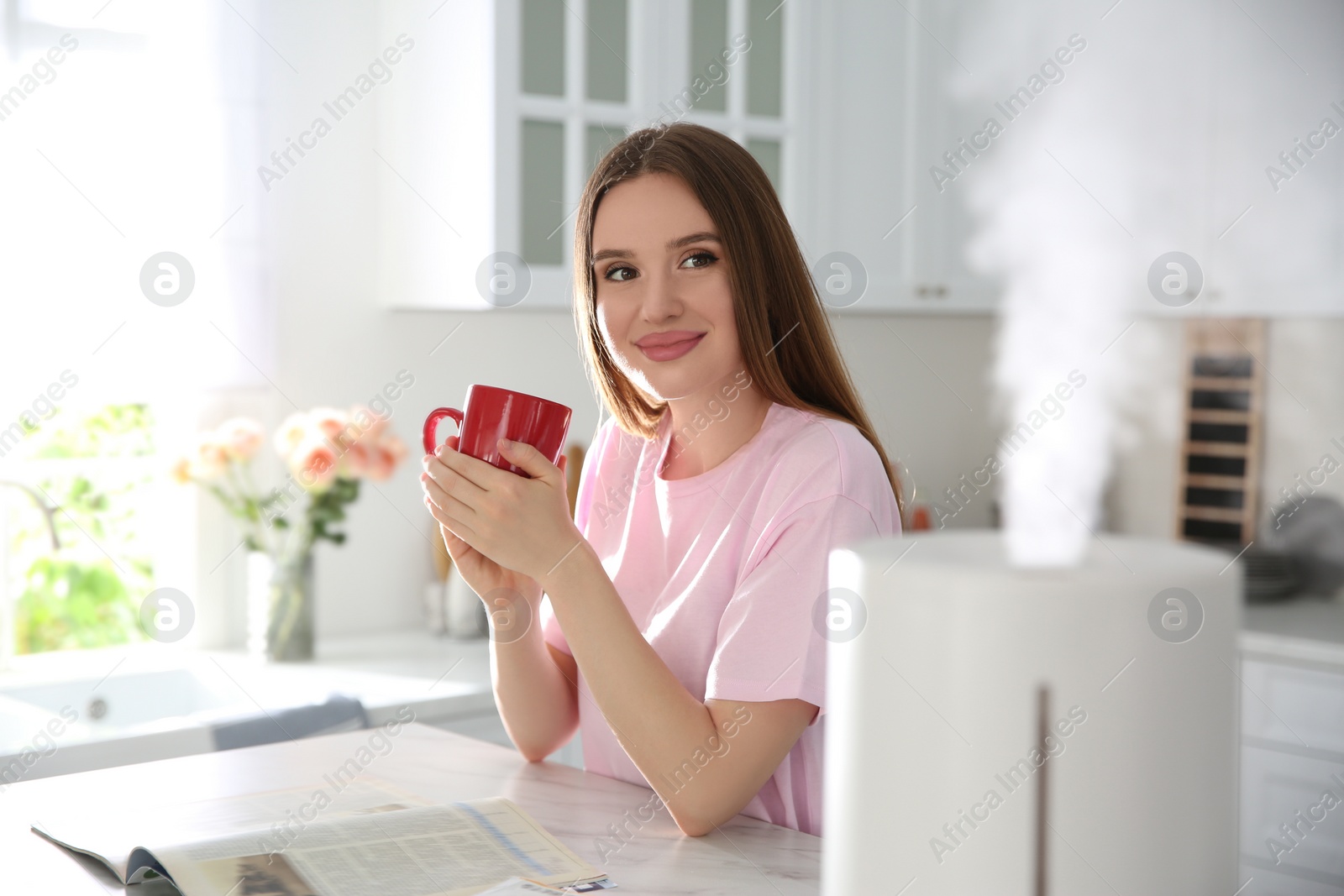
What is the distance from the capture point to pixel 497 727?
209cm

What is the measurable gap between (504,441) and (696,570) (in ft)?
0.89

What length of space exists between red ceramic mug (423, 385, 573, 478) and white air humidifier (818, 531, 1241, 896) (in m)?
0.53

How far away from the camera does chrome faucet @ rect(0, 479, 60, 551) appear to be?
1936mm

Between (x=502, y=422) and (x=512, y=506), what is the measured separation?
0.07 metres

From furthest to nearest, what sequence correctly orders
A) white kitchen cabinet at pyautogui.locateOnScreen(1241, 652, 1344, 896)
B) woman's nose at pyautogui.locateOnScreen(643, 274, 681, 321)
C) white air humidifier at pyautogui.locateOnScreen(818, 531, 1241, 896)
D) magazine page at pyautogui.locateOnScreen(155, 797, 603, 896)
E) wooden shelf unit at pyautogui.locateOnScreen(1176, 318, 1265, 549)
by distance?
wooden shelf unit at pyautogui.locateOnScreen(1176, 318, 1265, 549)
white kitchen cabinet at pyautogui.locateOnScreen(1241, 652, 1344, 896)
woman's nose at pyautogui.locateOnScreen(643, 274, 681, 321)
magazine page at pyautogui.locateOnScreen(155, 797, 603, 896)
white air humidifier at pyautogui.locateOnScreen(818, 531, 1241, 896)

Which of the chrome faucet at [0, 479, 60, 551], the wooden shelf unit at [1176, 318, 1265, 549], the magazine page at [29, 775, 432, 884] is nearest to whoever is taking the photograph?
the magazine page at [29, 775, 432, 884]

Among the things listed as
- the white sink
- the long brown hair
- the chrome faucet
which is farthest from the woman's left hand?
the chrome faucet

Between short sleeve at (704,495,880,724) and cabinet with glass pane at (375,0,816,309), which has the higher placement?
cabinet with glass pane at (375,0,816,309)

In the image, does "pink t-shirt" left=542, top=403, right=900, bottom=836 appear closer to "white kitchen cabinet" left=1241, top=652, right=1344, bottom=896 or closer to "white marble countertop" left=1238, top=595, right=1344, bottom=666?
"white marble countertop" left=1238, top=595, right=1344, bottom=666

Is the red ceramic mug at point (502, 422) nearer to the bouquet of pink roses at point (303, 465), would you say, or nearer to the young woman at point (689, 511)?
the young woman at point (689, 511)

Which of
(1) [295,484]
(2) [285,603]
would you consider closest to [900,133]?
(1) [295,484]

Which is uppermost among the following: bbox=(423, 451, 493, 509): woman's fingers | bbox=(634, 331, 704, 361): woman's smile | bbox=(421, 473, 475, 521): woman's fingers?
bbox=(634, 331, 704, 361): woman's smile

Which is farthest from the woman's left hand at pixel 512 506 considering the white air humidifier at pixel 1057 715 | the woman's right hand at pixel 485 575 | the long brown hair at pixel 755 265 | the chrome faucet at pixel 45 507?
the chrome faucet at pixel 45 507

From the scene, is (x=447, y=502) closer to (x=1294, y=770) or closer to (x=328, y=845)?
(x=328, y=845)
